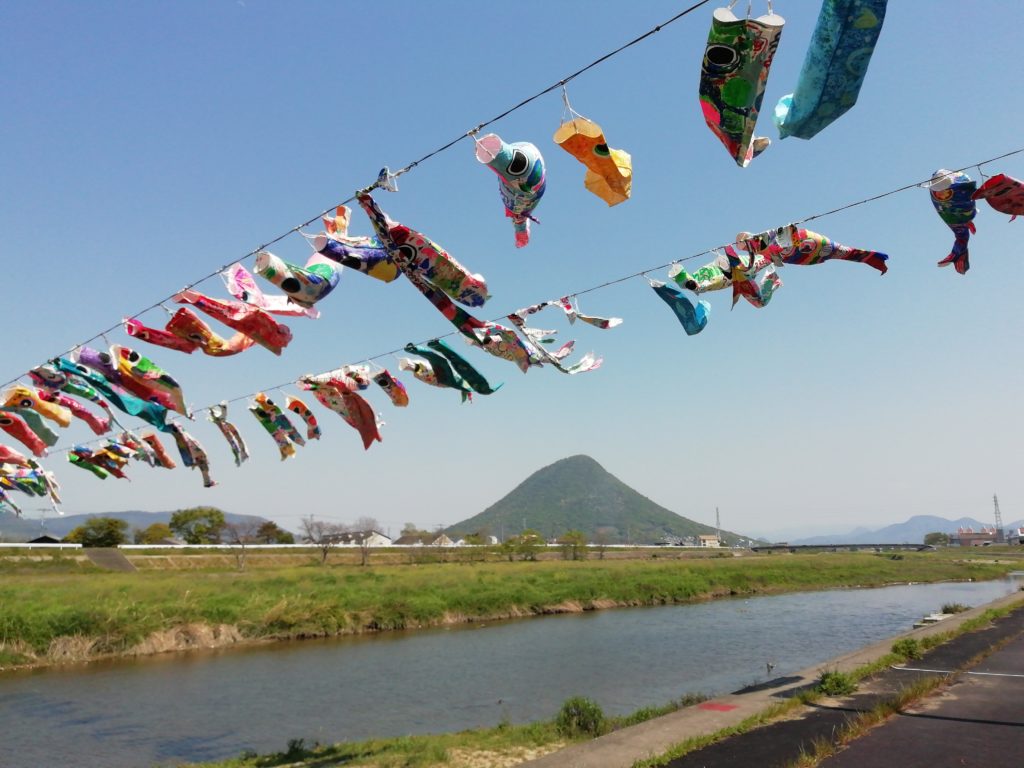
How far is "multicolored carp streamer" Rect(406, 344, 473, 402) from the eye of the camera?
8.98 metres

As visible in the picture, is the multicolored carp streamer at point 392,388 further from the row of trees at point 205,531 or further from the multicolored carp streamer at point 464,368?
the row of trees at point 205,531

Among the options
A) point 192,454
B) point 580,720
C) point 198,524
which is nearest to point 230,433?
point 192,454

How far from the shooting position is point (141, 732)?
12531 mm

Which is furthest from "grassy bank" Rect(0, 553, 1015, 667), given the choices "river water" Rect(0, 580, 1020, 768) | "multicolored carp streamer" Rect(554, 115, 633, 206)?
"multicolored carp streamer" Rect(554, 115, 633, 206)

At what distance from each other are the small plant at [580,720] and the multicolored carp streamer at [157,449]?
8.53 meters

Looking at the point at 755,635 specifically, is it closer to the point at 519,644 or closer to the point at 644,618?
the point at 644,618

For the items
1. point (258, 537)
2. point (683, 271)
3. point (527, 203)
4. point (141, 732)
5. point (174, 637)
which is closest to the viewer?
point (527, 203)

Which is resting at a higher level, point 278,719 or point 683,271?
point 683,271

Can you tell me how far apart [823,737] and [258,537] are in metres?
68.6

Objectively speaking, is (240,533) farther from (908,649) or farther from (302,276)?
(302,276)

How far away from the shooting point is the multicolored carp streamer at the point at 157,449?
12180 mm

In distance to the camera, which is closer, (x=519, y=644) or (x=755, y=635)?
(x=519, y=644)

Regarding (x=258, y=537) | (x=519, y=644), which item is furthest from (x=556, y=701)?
(x=258, y=537)

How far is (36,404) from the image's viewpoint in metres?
10.9
